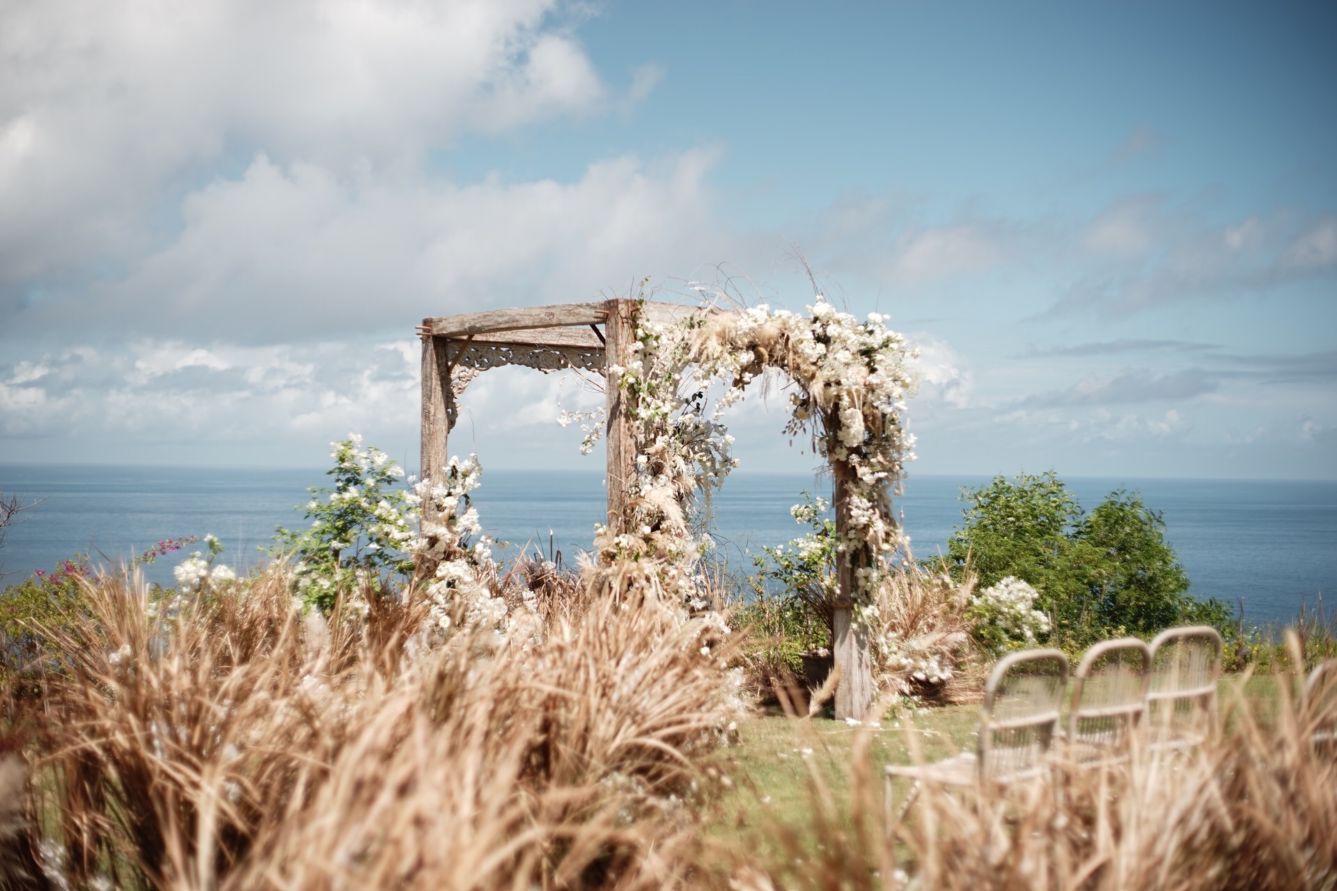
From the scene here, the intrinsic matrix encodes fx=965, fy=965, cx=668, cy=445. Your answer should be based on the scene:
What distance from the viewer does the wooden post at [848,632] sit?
635 centimetres

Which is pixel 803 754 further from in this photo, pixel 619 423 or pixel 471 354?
pixel 471 354

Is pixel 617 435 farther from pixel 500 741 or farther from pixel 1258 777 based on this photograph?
pixel 1258 777

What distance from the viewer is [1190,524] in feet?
260

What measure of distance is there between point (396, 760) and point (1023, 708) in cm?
211

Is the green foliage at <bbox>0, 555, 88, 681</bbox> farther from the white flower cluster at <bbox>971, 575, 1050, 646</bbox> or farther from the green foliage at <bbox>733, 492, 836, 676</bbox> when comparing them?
the white flower cluster at <bbox>971, 575, 1050, 646</bbox>

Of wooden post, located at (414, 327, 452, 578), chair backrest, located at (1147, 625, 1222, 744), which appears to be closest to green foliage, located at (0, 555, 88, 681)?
wooden post, located at (414, 327, 452, 578)

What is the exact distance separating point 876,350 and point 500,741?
3.89 meters

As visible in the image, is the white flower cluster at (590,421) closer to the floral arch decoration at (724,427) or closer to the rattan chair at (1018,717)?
the floral arch decoration at (724,427)

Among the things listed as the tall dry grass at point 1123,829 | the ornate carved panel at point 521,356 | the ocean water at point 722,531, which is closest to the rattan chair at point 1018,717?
the tall dry grass at point 1123,829

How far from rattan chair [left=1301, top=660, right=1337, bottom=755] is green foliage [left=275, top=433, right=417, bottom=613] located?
5068mm

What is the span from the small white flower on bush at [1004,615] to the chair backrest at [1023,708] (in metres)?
4.20

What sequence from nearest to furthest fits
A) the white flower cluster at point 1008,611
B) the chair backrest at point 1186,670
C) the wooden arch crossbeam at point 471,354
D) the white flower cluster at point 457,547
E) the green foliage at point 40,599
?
1. the chair backrest at point 1186,670
2. the white flower cluster at point 457,547
3. the white flower cluster at point 1008,611
4. the wooden arch crossbeam at point 471,354
5. the green foliage at point 40,599

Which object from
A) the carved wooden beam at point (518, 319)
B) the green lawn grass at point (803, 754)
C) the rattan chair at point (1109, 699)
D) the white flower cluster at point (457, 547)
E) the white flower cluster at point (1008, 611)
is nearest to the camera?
the rattan chair at point (1109, 699)

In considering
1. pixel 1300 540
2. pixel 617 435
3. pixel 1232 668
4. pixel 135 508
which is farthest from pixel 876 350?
pixel 135 508
